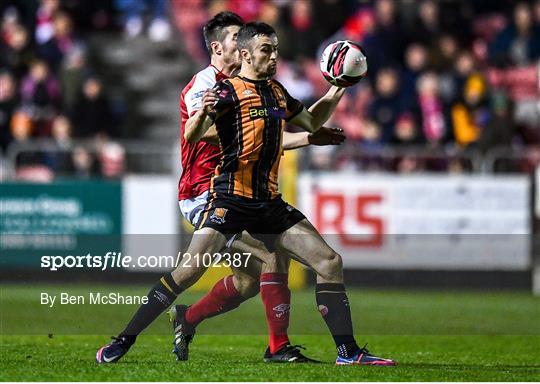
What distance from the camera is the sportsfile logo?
855 centimetres

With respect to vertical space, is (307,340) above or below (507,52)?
below

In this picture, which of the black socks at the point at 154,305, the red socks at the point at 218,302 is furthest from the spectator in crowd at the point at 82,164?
the black socks at the point at 154,305

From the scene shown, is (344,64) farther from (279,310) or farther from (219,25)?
(279,310)

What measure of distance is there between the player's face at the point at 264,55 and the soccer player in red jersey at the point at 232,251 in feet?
1.36

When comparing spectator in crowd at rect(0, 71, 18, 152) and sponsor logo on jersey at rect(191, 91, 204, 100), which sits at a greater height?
sponsor logo on jersey at rect(191, 91, 204, 100)

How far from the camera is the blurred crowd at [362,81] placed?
694 inches

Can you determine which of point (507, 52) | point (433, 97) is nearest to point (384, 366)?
point (433, 97)

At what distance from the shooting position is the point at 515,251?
54.3 ft

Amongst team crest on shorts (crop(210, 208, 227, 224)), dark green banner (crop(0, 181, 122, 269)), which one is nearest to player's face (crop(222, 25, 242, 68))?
team crest on shorts (crop(210, 208, 227, 224))

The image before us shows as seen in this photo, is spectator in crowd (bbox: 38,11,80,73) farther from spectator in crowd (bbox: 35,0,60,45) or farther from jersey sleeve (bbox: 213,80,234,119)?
jersey sleeve (bbox: 213,80,234,119)

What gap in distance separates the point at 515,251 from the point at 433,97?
2.82 metres

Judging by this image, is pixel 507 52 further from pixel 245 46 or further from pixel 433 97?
pixel 245 46

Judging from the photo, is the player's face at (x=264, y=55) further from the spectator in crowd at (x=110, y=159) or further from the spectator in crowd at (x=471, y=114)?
the spectator in crowd at (x=471, y=114)

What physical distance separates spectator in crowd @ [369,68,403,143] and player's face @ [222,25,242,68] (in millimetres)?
9166
